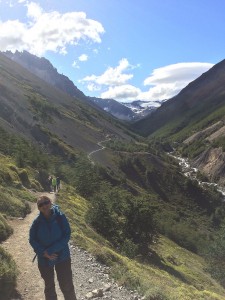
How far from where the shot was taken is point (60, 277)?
10359 millimetres

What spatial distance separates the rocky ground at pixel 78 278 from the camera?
45.6 feet

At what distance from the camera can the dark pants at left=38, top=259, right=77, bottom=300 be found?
33.5 feet

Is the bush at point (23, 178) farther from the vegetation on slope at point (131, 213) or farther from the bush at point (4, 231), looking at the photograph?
the bush at point (4, 231)

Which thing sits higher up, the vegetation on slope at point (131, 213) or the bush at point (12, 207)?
the bush at point (12, 207)

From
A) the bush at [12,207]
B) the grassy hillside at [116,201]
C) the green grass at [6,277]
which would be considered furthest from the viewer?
the bush at [12,207]

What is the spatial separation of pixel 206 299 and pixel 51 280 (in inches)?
493

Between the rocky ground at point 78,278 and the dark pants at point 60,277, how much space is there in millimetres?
2836

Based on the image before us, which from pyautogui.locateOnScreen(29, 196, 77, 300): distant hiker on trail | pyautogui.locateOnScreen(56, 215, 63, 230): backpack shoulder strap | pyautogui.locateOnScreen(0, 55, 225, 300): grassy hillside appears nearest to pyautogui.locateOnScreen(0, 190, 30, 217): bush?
pyautogui.locateOnScreen(0, 55, 225, 300): grassy hillside

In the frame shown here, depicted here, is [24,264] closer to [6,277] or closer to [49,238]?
[6,277]

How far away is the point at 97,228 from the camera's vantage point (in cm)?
Result: 3142

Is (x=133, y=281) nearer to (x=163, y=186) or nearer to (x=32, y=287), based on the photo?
(x=32, y=287)

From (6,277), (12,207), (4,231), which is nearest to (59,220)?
(6,277)

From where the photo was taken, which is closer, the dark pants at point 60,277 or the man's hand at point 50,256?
the man's hand at point 50,256

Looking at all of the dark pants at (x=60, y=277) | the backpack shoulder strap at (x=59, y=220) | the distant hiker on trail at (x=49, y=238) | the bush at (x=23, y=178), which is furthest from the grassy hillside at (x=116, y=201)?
the backpack shoulder strap at (x=59, y=220)
